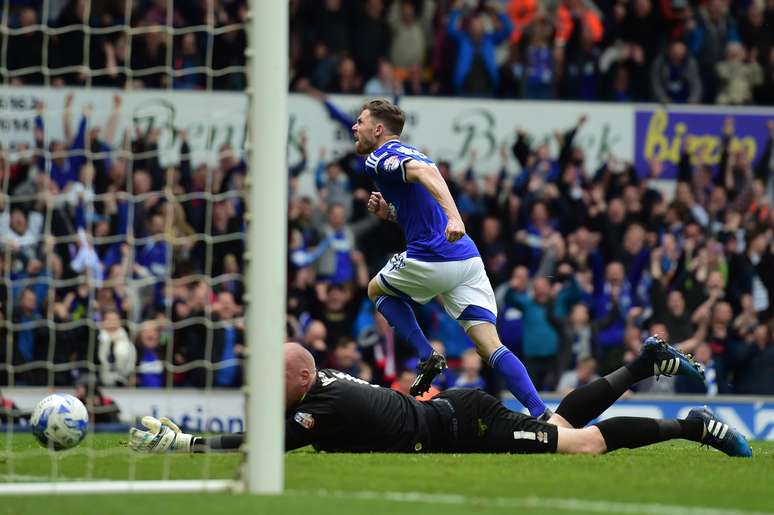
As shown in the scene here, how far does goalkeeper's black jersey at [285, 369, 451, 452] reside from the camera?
29.0ft

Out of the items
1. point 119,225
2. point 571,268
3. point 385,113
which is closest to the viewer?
point 385,113

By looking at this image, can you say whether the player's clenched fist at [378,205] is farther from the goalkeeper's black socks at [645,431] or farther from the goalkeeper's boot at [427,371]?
the goalkeeper's black socks at [645,431]

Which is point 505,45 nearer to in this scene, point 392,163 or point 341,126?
point 341,126

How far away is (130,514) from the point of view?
635 cm

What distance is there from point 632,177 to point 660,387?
11.0ft

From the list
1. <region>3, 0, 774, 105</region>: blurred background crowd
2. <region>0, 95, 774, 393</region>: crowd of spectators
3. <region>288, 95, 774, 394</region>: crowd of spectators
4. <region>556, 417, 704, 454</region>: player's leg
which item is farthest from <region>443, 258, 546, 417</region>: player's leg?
<region>3, 0, 774, 105</region>: blurred background crowd

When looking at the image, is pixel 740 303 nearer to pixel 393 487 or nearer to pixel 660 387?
pixel 660 387

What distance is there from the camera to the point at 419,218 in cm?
1046

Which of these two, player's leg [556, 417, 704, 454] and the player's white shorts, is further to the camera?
the player's white shorts

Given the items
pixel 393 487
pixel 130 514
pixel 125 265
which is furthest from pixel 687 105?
pixel 130 514

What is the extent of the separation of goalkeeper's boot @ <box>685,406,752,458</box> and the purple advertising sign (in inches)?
443

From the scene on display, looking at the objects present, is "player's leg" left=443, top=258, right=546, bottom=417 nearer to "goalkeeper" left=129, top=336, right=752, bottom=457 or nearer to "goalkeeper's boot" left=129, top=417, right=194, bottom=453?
"goalkeeper" left=129, top=336, right=752, bottom=457

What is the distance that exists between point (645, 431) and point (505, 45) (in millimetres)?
12815

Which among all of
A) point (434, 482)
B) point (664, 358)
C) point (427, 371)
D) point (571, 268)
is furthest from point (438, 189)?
point (571, 268)
